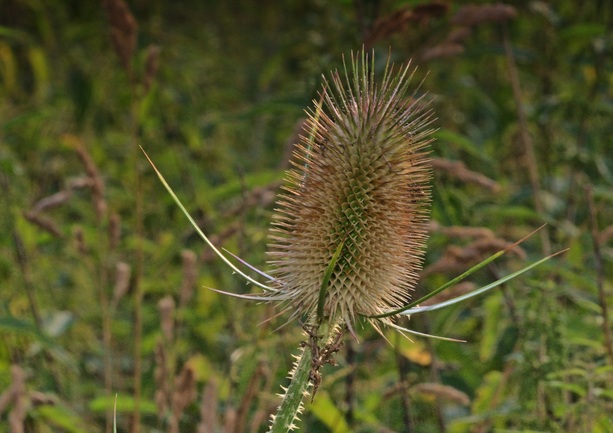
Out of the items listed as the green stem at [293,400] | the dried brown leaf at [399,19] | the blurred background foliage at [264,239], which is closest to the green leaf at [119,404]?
the blurred background foliage at [264,239]

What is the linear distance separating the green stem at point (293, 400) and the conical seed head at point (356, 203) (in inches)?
5.5

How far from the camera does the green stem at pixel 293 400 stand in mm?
1617

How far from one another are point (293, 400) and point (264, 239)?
182cm

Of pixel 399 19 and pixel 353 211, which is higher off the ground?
pixel 399 19

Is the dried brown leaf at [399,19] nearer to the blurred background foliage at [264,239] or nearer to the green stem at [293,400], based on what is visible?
the blurred background foliage at [264,239]

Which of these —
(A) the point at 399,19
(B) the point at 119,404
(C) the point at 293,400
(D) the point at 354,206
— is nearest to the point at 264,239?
(B) the point at 119,404

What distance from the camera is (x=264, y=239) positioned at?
3.42m

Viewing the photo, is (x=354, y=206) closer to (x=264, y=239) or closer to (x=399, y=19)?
(x=399, y=19)

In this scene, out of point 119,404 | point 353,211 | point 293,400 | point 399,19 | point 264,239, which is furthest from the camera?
point 264,239

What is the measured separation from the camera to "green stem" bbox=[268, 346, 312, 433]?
5.31 ft

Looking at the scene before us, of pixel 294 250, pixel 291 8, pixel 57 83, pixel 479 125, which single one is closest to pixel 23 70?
pixel 57 83

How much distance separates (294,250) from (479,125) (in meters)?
3.89

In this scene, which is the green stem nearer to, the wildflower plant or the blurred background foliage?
the wildflower plant

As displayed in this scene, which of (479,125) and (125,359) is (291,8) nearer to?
(479,125)
